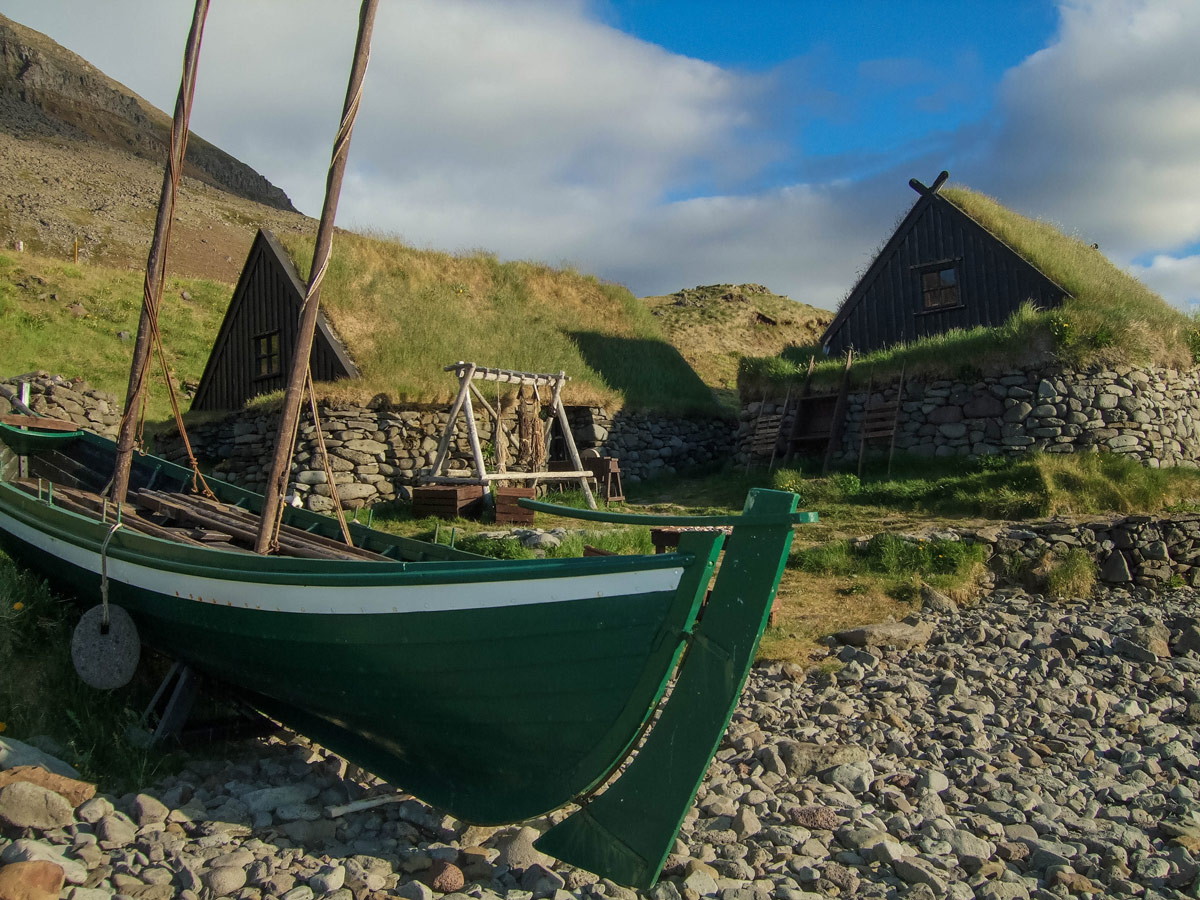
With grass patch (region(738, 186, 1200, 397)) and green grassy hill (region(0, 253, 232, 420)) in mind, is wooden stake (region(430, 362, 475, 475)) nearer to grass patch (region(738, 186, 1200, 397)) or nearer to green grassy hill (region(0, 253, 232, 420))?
grass patch (region(738, 186, 1200, 397))

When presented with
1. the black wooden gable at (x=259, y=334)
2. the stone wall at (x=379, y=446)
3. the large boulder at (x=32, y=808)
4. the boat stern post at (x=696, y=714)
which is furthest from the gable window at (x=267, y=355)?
the boat stern post at (x=696, y=714)

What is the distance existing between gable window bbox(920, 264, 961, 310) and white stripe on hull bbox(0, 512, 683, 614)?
17.4 m

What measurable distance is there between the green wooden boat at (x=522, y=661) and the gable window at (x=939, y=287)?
1707 centimetres

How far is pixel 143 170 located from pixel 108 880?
85790mm

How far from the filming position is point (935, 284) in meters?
19.2

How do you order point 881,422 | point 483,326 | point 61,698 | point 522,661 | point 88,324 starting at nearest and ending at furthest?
point 522,661, point 61,698, point 881,422, point 483,326, point 88,324

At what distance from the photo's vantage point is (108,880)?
3.70 meters

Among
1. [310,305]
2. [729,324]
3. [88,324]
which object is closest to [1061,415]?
[310,305]

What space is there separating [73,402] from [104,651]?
59.7 ft

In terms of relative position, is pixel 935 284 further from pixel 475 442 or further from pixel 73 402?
pixel 73 402

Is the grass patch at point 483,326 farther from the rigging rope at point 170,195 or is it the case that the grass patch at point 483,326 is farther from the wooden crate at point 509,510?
the rigging rope at point 170,195

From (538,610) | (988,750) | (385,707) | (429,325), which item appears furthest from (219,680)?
(429,325)

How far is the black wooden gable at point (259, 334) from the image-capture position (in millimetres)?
17156

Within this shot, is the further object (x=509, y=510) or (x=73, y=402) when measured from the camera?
(x=73, y=402)
